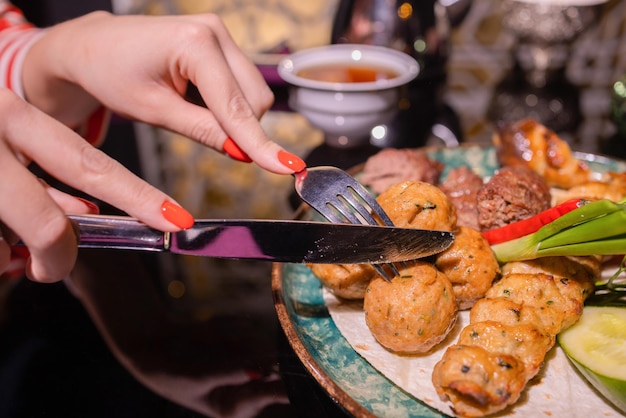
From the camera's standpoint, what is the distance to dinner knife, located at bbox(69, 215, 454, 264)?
133 centimetres

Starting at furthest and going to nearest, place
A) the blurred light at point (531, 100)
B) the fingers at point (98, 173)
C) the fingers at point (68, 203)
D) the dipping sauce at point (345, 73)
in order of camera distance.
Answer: the blurred light at point (531, 100)
the dipping sauce at point (345, 73)
the fingers at point (68, 203)
the fingers at point (98, 173)

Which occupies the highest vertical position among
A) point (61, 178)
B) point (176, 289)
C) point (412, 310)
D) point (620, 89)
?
point (620, 89)

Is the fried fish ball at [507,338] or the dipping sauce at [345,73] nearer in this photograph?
the fried fish ball at [507,338]

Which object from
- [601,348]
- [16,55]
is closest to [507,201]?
[601,348]

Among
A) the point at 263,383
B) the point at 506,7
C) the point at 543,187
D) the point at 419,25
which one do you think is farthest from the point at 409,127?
the point at 263,383

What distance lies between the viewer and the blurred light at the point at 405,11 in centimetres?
277

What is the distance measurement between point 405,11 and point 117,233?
2.07 meters

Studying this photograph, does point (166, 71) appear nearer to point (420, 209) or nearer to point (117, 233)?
point (117, 233)

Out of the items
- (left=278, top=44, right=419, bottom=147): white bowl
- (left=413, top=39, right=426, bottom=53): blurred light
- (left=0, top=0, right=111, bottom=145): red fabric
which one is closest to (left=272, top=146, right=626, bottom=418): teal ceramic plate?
(left=278, top=44, right=419, bottom=147): white bowl

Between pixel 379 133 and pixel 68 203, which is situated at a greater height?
pixel 68 203

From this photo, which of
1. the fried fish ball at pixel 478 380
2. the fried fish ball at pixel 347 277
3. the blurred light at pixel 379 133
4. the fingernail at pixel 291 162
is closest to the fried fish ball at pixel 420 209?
the fried fish ball at pixel 347 277

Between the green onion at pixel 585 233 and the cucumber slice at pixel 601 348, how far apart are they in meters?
0.19

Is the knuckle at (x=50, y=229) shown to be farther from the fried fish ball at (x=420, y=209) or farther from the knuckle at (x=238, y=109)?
the fried fish ball at (x=420, y=209)

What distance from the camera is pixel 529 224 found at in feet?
5.11
